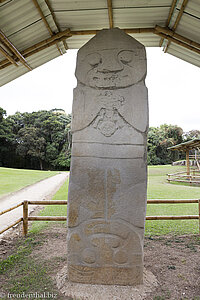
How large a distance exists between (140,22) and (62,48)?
1.85 meters

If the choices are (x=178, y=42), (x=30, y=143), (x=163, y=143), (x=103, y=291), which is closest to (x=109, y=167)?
(x=103, y=291)

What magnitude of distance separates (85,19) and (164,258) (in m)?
4.61

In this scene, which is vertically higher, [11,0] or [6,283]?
[11,0]

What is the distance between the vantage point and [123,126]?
10.4 feet

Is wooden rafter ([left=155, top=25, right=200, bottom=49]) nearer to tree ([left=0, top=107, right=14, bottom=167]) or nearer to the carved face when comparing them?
the carved face

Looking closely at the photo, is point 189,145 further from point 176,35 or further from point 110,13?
point 110,13

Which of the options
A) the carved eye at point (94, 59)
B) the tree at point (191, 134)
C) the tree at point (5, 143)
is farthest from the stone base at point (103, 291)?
the tree at point (191, 134)

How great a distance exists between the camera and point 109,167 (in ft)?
10.3

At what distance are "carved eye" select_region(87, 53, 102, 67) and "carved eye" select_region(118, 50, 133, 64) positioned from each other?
305 millimetres

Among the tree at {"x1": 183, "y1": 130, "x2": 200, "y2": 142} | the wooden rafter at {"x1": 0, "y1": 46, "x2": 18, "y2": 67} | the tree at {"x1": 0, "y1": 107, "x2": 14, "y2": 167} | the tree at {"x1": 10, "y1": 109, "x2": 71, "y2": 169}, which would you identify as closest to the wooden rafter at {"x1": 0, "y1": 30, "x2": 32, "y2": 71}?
the wooden rafter at {"x1": 0, "y1": 46, "x2": 18, "y2": 67}

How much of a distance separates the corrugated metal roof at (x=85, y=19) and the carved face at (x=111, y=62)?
107cm

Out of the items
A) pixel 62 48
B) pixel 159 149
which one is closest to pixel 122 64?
pixel 62 48

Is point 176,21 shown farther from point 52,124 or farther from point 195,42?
point 52,124

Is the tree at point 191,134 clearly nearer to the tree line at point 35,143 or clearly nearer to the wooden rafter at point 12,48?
the tree line at point 35,143
